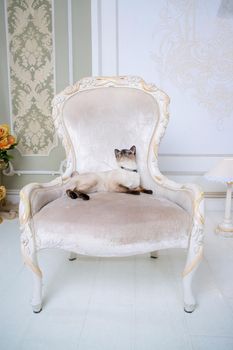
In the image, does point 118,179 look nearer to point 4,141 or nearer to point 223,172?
point 223,172

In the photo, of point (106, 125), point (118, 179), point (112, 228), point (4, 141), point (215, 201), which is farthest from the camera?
point (215, 201)

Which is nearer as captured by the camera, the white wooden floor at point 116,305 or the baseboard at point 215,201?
the white wooden floor at point 116,305

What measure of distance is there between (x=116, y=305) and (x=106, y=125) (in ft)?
3.68

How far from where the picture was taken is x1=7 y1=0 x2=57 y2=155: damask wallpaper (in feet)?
9.40

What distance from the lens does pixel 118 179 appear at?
1.71 metres

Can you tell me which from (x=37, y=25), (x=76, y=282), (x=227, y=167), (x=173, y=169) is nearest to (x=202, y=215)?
(x=76, y=282)

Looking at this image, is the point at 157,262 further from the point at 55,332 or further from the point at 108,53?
the point at 108,53

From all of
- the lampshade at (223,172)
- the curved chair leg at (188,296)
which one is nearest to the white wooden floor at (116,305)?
the curved chair leg at (188,296)

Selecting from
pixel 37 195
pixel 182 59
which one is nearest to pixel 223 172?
pixel 182 59

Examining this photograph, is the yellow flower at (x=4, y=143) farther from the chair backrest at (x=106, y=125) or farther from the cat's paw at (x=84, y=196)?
the cat's paw at (x=84, y=196)

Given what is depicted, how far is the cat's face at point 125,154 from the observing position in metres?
1.75

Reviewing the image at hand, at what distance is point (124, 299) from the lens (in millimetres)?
1489

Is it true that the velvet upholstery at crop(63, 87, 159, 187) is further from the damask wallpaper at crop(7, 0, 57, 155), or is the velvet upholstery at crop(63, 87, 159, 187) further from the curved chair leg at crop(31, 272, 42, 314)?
the damask wallpaper at crop(7, 0, 57, 155)

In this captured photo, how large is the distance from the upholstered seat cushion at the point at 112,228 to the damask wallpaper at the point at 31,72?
6.25ft
